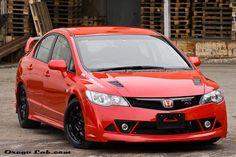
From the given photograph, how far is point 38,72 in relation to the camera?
1055cm

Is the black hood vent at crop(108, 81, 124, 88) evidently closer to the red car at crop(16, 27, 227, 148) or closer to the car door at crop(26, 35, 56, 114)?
the red car at crop(16, 27, 227, 148)

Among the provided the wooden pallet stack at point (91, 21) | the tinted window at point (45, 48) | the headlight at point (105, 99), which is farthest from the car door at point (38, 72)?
the wooden pallet stack at point (91, 21)

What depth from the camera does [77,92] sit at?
29.2 feet

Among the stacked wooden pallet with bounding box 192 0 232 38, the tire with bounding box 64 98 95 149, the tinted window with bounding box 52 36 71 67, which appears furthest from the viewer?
the stacked wooden pallet with bounding box 192 0 232 38

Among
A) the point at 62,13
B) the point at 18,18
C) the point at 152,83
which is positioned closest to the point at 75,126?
the point at 152,83

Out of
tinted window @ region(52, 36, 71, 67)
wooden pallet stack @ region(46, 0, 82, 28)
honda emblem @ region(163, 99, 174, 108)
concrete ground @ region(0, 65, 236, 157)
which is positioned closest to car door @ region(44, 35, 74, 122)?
tinted window @ region(52, 36, 71, 67)

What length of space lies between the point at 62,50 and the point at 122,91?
1.87m

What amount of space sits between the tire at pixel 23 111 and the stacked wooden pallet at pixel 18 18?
52.8 feet

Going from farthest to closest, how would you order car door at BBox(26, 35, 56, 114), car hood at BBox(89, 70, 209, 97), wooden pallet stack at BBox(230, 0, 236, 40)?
wooden pallet stack at BBox(230, 0, 236, 40), car door at BBox(26, 35, 56, 114), car hood at BBox(89, 70, 209, 97)

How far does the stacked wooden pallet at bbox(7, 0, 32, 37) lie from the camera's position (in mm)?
27359

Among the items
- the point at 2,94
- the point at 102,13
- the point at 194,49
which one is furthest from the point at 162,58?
the point at 102,13

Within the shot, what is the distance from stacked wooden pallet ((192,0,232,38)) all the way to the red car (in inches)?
686

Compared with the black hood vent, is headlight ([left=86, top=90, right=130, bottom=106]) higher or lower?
lower

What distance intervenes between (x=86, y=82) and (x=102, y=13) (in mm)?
22867
